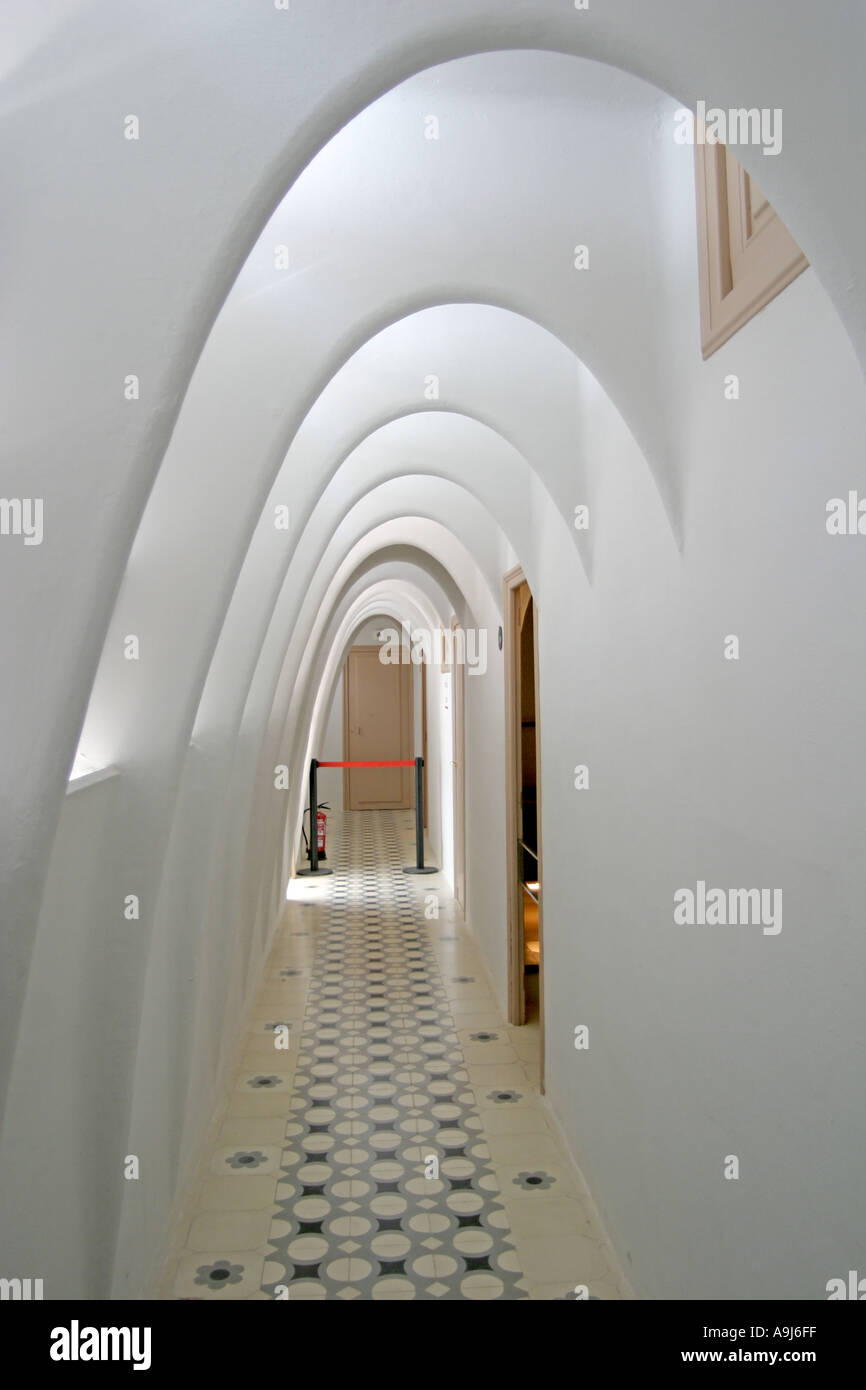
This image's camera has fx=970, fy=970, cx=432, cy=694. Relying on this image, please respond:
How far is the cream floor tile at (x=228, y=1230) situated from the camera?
3668 millimetres

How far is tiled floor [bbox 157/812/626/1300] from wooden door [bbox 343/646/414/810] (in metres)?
9.79

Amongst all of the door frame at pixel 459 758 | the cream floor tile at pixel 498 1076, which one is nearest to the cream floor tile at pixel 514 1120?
the cream floor tile at pixel 498 1076

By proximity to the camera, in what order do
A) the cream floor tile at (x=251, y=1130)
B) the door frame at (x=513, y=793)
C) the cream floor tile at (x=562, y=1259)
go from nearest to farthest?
the cream floor tile at (x=562, y=1259)
the cream floor tile at (x=251, y=1130)
the door frame at (x=513, y=793)

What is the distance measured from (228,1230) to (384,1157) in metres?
0.81

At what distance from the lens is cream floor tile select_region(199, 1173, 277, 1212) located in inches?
156

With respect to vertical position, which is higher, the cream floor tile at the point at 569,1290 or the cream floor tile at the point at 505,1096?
the cream floor tile at the point at 569,1290

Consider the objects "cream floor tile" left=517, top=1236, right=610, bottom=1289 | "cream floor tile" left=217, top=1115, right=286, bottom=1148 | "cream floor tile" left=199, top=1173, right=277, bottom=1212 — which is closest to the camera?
"cream floor tile" left=517, top=1236, right=610, bottom=1289

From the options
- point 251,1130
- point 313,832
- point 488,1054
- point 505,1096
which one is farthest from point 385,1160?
point 313,832

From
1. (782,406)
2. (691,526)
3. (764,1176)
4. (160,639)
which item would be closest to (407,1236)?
(764,1176)

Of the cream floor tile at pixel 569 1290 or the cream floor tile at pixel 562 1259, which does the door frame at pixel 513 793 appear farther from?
the cream floor tile at pixel 569 1290

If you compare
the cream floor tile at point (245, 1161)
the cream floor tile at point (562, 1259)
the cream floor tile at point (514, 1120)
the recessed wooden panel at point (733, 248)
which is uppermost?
the recessed wooden panel at point (733, 248)

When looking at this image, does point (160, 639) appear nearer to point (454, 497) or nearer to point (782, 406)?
point (782, 406)

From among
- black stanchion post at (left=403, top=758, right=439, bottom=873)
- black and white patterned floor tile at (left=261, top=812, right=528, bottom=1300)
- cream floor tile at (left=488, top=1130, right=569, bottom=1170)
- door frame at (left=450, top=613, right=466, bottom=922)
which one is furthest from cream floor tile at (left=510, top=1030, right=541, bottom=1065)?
black stanchion post at (left=403, top=758, right=439, bottom=873)

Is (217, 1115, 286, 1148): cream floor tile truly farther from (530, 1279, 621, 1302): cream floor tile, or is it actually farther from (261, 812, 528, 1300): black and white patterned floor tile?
(530, 1279, 621, 1302): cream floor tile
